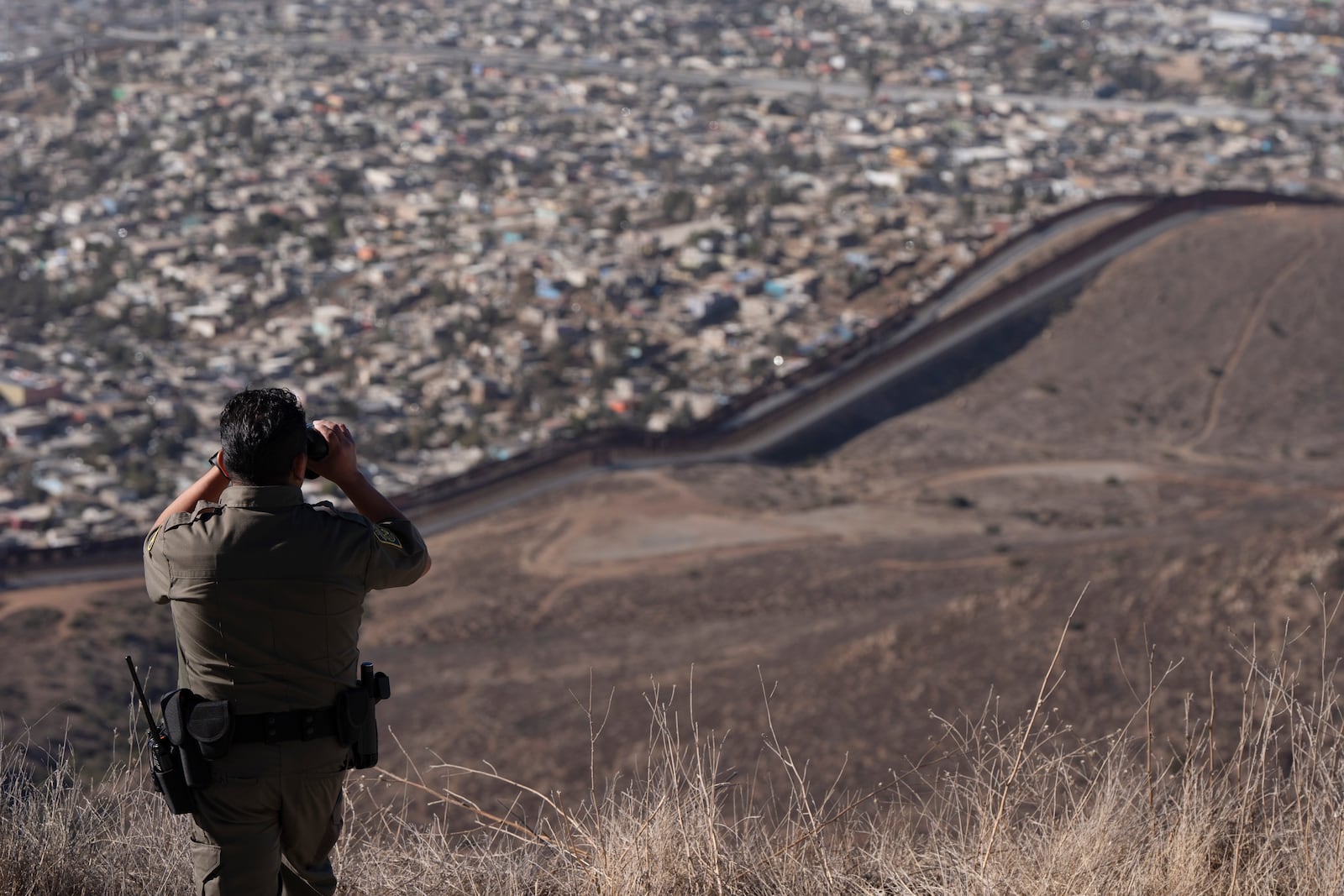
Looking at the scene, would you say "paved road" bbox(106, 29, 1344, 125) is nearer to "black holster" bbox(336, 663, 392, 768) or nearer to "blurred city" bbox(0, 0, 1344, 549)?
"blurred city" bbox(0, 0, 1344, 549)

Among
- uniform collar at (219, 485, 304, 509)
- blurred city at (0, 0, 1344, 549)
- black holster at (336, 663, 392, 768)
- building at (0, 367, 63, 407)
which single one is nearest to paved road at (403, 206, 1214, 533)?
blurred city at (0, 0, 1344, 549)

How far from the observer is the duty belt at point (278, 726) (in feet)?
8.78

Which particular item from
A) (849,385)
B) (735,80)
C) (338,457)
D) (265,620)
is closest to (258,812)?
(265,620)

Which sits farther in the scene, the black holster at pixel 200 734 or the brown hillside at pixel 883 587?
the brown hillside at pixel 883 587

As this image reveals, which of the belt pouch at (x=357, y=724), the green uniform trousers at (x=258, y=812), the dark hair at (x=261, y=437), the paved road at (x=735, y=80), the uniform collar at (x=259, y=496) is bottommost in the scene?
the paved road at (x=735, y=80)

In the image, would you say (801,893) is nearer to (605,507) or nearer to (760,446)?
(605,507)

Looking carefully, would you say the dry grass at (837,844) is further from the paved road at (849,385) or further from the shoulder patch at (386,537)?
the paved road at (849,385)

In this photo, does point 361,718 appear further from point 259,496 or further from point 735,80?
point 735,80

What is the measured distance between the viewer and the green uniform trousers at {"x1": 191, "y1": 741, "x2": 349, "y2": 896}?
2.68 meters

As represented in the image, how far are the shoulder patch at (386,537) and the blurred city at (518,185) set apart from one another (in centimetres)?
2052

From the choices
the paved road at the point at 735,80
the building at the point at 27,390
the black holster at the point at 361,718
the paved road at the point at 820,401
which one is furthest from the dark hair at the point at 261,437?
the paved road at the point at 735,80

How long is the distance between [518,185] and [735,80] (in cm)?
2350

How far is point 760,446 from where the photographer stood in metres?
24.2

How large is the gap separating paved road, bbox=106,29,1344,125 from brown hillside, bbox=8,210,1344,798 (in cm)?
3591
